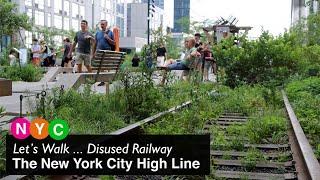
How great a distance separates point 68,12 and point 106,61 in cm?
8208

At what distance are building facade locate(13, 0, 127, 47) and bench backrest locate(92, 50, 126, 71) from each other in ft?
179

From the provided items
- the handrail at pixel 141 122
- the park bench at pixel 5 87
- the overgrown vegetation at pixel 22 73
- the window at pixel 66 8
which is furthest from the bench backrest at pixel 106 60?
the window at pixel 66 8

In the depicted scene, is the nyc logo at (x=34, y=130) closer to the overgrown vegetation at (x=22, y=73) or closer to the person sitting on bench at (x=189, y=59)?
the person sitting on bench at (x=189, y=59)

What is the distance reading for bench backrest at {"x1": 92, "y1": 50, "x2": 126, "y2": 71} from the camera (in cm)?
947

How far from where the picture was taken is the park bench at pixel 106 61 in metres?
9.45

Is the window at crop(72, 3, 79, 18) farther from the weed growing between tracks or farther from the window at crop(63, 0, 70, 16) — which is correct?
the weed growing between tracks

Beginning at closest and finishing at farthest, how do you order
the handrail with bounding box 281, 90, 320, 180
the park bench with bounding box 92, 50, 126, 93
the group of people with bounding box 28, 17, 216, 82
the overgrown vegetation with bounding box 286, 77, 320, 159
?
the handrail with bounding box 281, 90, 320, 180 < the overgrown vegetation with bounding box 286, 77, 320, 159 < the park bench with bounding box 92, 50, 126, 93 < the group of people with bounding box 28, 17, 216, 82

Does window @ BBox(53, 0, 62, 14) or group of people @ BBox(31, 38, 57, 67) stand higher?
window @ BBox(53, 0, 62, 14)

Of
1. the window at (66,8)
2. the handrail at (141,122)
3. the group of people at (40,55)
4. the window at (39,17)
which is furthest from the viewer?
the window at (66,8)

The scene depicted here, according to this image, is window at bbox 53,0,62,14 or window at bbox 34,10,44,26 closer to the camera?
window at bbox 34,10,44,26

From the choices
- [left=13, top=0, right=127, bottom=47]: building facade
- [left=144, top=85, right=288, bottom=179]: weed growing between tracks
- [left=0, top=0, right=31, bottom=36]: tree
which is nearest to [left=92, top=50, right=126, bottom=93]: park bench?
[left=144, top=85, right=288, bottom=179]: weed growing between tracks

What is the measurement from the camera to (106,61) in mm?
9781

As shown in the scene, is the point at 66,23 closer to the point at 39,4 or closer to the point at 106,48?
the point at 39,4

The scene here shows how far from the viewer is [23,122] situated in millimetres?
4262
